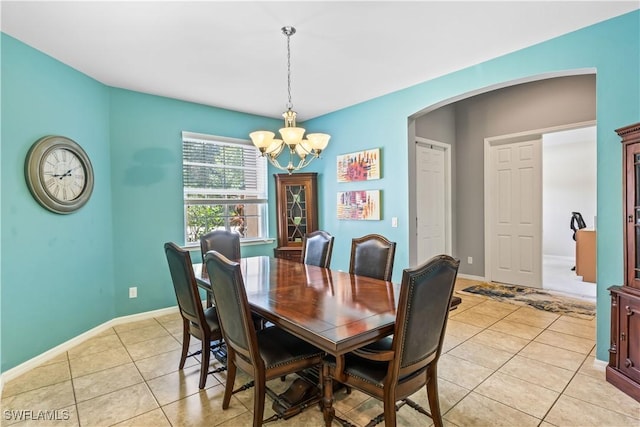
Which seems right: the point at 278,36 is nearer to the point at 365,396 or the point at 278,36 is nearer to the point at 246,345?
the point at 246,345

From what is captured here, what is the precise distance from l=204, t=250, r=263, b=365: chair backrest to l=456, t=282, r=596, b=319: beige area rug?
12.1 feet

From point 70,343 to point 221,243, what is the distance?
1.64m

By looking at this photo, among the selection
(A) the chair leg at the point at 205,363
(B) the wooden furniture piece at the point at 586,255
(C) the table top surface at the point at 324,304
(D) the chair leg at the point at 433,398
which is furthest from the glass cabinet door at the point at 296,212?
(B) the wooden furniture piece at the point at 586,255

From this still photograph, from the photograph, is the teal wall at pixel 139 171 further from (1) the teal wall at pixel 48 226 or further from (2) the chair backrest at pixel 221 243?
(2) the chair backrest at pixel 221 243

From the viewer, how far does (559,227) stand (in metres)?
7.77

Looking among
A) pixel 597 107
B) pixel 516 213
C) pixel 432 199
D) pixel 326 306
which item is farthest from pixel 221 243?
pixel 516 213

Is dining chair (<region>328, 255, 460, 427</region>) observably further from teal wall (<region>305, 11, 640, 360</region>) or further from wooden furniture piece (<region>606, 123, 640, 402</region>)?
teal wall (<region>305, 11, 640, 360</region>)

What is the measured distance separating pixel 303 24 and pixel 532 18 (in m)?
1.70

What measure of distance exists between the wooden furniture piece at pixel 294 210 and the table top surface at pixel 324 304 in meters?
1.94

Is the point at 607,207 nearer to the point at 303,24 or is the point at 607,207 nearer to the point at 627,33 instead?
the point at 627,33

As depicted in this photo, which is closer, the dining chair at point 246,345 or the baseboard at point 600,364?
the dining chair at point 246,345

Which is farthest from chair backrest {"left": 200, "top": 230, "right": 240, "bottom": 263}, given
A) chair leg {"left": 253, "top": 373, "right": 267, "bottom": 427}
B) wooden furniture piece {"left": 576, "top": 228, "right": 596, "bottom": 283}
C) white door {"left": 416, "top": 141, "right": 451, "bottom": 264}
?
wooden furniture piece {"left": 576, "top": 228, "right": 596, "bottom": 283}

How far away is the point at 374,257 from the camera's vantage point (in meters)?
2.82

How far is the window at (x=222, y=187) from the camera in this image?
4.34 metres
